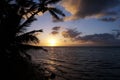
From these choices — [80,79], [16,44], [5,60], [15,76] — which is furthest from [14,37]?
[80,79]

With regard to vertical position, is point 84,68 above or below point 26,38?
below

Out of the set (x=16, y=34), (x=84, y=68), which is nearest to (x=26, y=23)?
(x=16, y=34)

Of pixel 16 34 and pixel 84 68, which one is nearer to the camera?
pixel 16 34

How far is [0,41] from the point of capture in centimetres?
1359

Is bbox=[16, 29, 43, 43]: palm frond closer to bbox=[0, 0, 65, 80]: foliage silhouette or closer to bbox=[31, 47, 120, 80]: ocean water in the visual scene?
bbox=[0, 0, 65, 80]: foliage silhouette

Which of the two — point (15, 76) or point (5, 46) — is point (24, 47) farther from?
point (15, 76)

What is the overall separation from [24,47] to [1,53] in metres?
1.83

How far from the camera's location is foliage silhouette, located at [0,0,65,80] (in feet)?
44.7

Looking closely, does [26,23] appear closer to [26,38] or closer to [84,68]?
[26,38]

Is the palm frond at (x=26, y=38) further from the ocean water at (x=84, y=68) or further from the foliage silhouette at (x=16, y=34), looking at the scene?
the ocean water at (x=84, y=68)

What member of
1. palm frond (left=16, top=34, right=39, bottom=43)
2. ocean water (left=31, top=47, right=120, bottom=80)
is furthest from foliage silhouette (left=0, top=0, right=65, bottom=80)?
ocean water (left=31, top=47, right=120, bottom=80)

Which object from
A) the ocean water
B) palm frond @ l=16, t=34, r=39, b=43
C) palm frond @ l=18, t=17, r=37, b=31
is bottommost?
the ocean water

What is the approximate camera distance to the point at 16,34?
48.2 feet

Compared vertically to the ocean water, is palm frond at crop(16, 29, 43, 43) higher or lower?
higher
